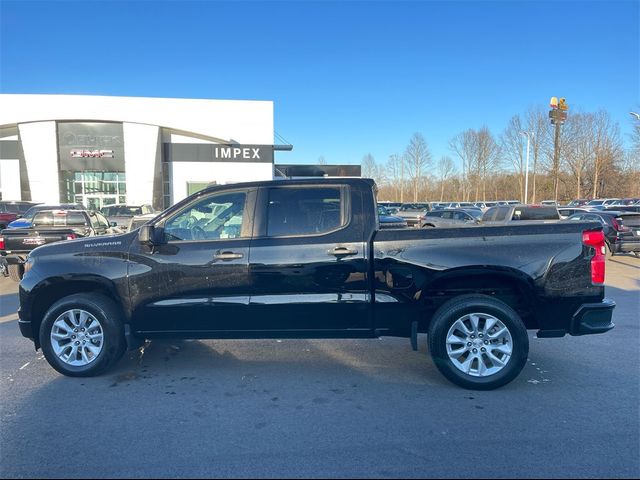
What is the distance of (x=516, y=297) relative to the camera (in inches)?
169

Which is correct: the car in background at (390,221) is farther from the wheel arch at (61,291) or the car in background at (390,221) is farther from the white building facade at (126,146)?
the white building facade at (126,146)

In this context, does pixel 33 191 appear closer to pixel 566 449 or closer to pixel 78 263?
pixel 78 263

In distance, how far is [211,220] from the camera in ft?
14.3

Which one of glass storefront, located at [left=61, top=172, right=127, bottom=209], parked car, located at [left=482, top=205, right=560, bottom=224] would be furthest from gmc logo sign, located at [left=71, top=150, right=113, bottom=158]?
parked car, located at [left=482, top=205, right=560, bottom=224]

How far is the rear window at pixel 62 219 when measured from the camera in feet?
34.5

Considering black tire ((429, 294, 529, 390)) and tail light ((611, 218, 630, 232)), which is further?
tail light ((611, 218, 630, 232))

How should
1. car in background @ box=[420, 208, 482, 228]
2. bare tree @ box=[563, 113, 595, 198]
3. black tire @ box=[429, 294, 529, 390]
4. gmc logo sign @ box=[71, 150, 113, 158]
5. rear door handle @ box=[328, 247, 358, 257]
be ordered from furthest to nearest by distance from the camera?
bare tree @ box=[563, 113, 595, 198] < gmc logo sign @ box=[71, 150, 113, 158] < car in background @ box=[420, 208, 482, 228] < rear door handle @ box=[328, 247, 358, 257] < black tire @ box=[429, 294, 529, 390]

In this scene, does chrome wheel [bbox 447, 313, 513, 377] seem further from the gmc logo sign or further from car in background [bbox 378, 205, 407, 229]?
the gmc logo sign

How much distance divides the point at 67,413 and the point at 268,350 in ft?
7.18

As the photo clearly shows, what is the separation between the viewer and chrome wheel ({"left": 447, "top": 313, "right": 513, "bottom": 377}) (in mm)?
4004

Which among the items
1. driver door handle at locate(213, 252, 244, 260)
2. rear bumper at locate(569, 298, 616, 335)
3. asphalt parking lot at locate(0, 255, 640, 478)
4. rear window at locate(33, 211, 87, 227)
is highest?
rear window at locate(33, 211, 87, 227)

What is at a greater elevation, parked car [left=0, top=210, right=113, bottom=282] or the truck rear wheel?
parked car [left=0, top=210, right=113, bottom=282]

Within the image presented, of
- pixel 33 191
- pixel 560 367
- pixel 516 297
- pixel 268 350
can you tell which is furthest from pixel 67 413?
pixel 33 191

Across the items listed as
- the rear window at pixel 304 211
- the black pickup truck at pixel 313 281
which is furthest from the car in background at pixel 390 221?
the black pickup truck at pixel 313 281
